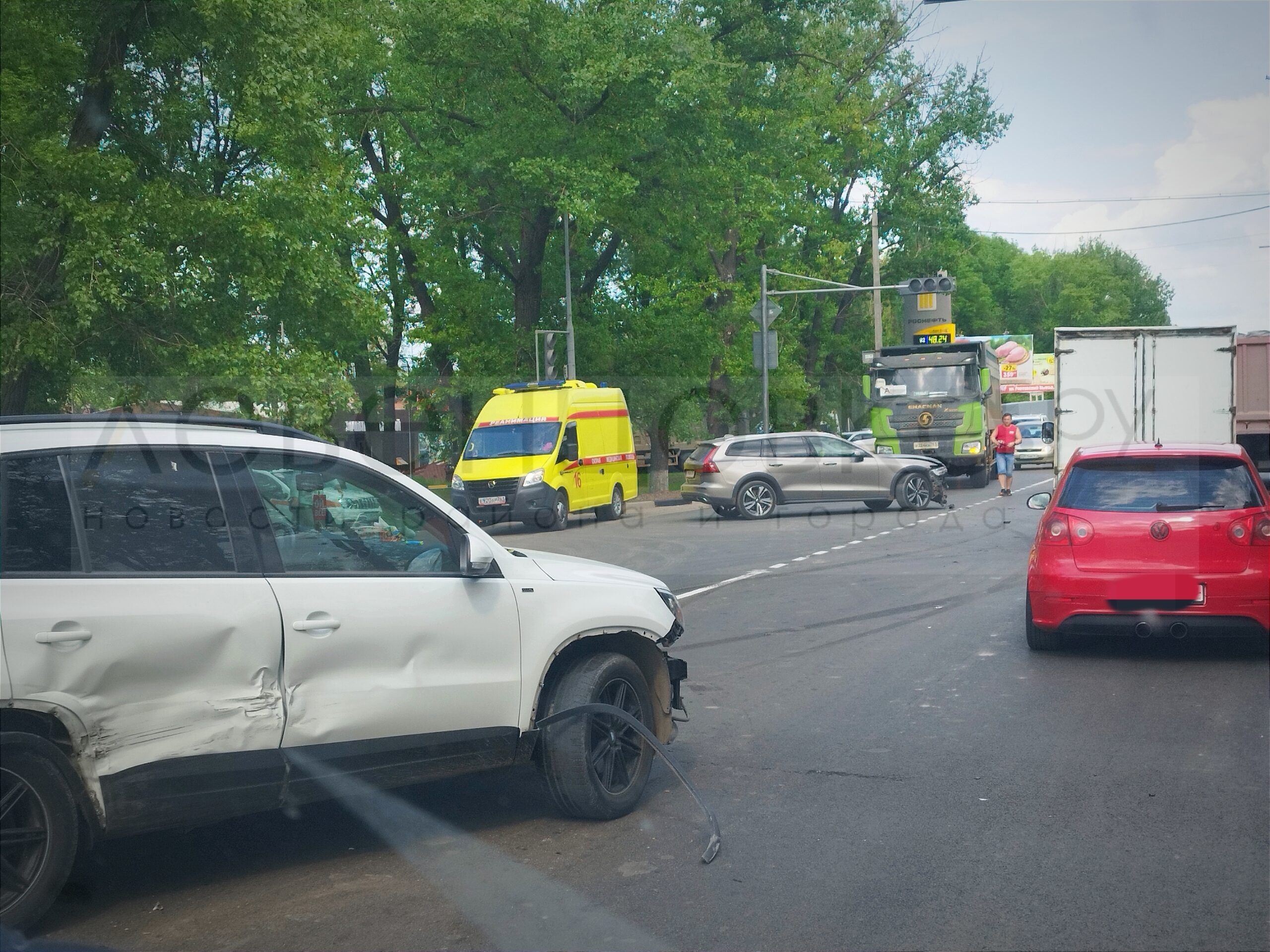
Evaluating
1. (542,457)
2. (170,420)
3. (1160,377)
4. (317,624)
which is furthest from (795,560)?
(170,420)

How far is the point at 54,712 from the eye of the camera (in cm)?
414

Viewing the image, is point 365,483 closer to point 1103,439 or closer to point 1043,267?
point 1103,439

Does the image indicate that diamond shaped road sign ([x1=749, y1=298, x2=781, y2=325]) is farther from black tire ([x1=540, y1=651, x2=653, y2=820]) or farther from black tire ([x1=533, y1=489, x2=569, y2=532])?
black tire ([x1=540, y1=651, x2=653, y2=820])

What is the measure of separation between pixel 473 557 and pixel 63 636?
5.22 feet

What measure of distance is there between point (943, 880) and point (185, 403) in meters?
16.4

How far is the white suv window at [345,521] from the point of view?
16.0ft

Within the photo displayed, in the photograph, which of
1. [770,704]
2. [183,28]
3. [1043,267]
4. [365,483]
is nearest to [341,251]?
[183,28]

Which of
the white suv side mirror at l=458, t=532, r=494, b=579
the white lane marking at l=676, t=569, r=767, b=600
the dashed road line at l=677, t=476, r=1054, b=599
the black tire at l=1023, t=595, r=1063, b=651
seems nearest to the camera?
the white suv side mirror at l=458, t=532, r=494, b=579

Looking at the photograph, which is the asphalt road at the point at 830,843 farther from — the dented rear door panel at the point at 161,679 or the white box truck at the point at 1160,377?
the white box truck at the point at 1160,377

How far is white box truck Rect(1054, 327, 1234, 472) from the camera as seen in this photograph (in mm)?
16500

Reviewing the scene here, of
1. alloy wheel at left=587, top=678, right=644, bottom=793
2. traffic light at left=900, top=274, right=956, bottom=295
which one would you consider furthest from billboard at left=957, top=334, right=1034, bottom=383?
alloy wheel at left=587, top=678, right=644, bottom=793

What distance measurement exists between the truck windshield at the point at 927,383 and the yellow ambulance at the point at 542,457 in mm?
9385

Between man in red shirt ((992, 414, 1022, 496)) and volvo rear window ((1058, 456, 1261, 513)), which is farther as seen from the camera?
man in red shirt ((992, 414, 1022, 496))

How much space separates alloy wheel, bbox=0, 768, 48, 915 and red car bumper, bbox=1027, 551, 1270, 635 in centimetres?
714
